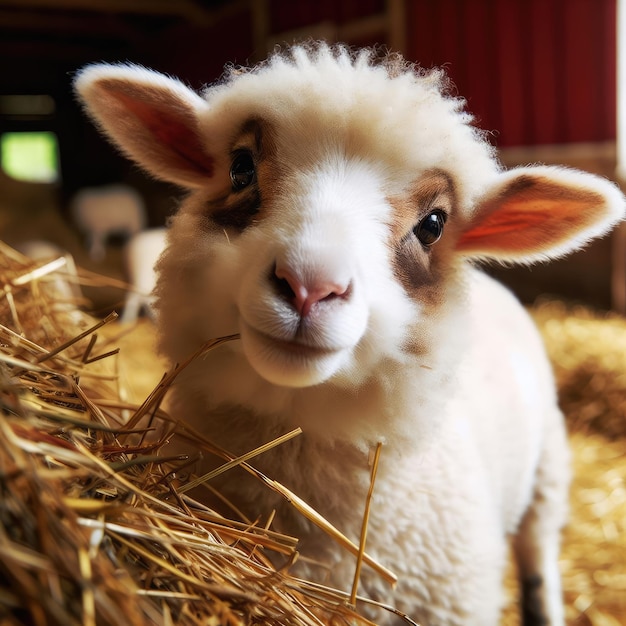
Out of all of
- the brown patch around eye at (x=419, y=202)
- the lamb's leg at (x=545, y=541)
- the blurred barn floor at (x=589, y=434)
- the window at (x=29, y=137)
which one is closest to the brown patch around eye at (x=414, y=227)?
the brown patch around eye at (x=419, y=202)

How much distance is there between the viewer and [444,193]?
3.83 ft

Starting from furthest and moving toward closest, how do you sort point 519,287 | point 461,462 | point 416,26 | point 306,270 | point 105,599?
point 416,26 < point 519,287 < point 461,462 < point 306,270 < point 105,599

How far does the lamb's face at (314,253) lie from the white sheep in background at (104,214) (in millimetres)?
5561

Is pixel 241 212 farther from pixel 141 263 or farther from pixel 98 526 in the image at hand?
pixel 141 263

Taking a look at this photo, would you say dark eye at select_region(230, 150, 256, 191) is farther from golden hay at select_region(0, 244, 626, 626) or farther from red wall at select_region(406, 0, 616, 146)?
red wall at select_region(406, 0, 616, 146)

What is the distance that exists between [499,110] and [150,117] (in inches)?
143

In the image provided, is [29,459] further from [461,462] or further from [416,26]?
[416,26]

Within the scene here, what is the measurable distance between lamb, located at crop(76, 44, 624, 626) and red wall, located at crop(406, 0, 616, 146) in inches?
117

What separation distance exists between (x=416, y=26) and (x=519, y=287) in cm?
218

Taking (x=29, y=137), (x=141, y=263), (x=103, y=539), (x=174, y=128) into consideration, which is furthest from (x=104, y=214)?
(x=103, y=539)

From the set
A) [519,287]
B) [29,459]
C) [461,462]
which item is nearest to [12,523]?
[29,459]

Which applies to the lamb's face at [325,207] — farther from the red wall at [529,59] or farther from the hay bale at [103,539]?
the red wall at [529,59]

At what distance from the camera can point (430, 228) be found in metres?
1.15

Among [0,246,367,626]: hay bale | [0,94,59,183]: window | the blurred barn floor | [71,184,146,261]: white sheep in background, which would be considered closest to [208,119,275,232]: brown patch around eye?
[0,246,367,626]: hay bale
